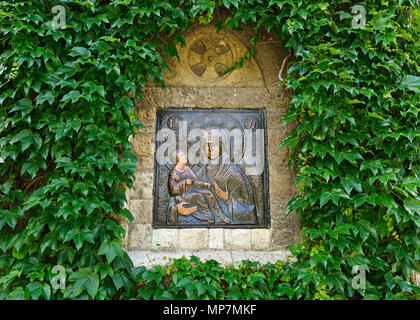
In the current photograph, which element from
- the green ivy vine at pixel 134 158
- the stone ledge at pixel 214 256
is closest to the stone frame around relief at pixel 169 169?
the stone ledge at pixel 214 256

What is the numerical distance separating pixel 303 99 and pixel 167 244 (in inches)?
62.7

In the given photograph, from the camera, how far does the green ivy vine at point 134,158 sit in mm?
2229

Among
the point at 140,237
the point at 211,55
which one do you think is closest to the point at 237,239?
the point at 140,237

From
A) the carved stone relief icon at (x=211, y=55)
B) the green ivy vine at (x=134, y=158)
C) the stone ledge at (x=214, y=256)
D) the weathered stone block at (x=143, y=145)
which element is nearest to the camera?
the green ivy vine at (x=134, y=158)

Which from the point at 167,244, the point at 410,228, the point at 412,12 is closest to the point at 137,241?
the point at 167,244

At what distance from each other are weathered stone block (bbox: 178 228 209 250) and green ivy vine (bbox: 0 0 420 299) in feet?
0.84

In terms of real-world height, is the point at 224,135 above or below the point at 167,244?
above

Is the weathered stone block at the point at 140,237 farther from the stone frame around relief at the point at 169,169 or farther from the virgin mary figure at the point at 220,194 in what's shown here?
the virgin mary figure at the point at 220,194

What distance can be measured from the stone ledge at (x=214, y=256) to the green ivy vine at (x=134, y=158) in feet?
0.42

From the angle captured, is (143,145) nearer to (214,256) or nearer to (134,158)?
(134,158)

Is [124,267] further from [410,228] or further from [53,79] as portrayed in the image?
[410,228]

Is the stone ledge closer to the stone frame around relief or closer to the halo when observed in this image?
the stone frame around relief

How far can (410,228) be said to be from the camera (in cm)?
231
